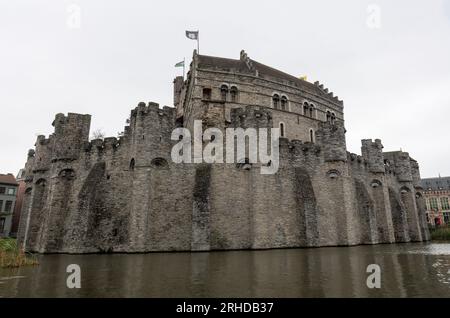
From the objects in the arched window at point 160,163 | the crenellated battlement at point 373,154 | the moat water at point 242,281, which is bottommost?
the moat water at point 242,281

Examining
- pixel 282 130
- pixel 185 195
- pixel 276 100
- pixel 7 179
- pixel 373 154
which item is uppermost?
pixel 276 100

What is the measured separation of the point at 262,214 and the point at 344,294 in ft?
43.2

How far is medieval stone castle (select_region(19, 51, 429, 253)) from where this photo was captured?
1948 centimetres

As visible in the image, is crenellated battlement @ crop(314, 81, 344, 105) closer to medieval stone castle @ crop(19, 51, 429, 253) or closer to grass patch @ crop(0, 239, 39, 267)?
medieval stone castle @ crop(19, 51, 429, 253)

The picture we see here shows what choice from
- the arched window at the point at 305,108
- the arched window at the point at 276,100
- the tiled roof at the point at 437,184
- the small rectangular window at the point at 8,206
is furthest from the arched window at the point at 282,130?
the tiled roof at the point at 437,184

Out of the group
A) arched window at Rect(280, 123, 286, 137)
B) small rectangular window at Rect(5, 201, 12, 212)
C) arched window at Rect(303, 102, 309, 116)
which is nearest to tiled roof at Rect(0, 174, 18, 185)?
small rectangular window at Rect(5, 201, 12, 212)

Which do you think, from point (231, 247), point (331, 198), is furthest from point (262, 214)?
point (331, 198)

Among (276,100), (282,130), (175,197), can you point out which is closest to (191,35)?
(276,100)

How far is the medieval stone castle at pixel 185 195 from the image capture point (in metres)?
19.5

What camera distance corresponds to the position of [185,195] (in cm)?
2062

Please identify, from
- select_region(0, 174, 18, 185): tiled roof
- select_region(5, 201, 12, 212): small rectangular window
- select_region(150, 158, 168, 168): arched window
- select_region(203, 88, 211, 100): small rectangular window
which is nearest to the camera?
select_region(150, 158, 168, 168): arched window

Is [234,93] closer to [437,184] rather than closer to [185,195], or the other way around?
[185,195]

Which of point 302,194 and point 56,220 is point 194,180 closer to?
point 302,194

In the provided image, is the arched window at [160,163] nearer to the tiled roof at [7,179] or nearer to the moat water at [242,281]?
the moat water at [242,281]
